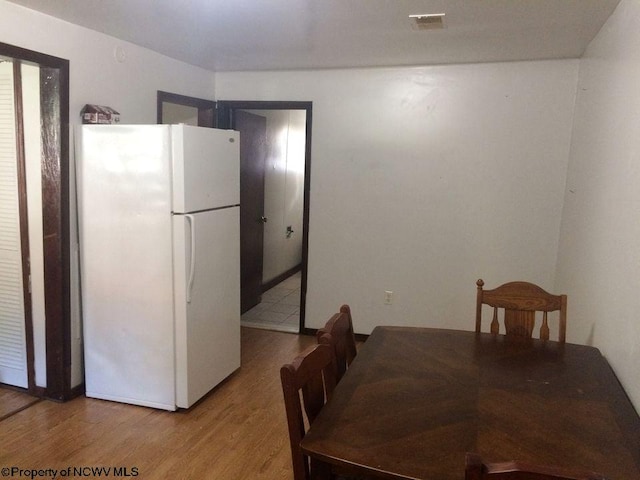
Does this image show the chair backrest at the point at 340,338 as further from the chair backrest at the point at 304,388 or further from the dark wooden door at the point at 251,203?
the dark wooden door at the point at 251,203

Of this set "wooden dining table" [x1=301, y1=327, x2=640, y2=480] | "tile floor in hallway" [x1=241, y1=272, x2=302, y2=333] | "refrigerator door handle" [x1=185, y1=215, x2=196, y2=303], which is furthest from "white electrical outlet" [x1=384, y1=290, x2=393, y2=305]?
"wooden dining table" [x1=301, y1=327, x2=640, y2=480]

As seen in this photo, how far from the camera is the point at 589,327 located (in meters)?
2.29

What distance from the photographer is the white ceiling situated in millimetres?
2361

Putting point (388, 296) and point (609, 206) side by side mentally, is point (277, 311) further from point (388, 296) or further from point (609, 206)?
point (609, 206)

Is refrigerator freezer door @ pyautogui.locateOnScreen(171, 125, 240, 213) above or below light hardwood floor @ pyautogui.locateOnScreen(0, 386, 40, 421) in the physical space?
above

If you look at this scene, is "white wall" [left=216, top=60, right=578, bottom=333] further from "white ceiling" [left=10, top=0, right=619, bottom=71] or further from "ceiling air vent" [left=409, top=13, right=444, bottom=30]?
"ceiling air vent" [left=409, top=13, right=444, bottom=30]

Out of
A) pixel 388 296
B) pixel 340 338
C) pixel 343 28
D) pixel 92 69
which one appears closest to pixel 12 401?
pixel 92 69

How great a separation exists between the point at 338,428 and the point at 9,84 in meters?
2.79

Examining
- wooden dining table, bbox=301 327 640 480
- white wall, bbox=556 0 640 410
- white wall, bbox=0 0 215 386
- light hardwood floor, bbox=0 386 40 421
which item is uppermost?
white wall, bbox=0 0 215 386

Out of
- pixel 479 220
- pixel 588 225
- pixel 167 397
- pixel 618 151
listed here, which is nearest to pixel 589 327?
pixel 588 225

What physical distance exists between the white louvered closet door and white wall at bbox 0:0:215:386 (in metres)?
0.20

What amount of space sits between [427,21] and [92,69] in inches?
78.4

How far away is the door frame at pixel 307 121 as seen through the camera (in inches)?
159

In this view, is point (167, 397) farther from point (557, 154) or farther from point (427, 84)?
point (557, 154)
